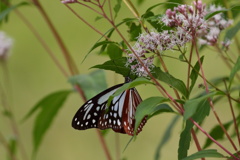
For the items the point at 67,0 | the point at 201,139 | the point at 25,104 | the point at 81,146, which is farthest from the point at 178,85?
the point at 25,104

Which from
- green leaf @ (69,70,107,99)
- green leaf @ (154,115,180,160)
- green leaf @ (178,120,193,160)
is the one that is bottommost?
green leaf @ (178,120,193,160)

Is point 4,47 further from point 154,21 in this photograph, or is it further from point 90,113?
point 154,21

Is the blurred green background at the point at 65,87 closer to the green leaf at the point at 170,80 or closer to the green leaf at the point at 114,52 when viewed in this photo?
the green leaf at the point at 114,52

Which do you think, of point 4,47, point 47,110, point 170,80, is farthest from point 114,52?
point 4,47

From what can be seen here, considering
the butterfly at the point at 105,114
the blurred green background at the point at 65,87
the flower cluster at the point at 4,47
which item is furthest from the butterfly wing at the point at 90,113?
the blurred green background at the point at 65,87

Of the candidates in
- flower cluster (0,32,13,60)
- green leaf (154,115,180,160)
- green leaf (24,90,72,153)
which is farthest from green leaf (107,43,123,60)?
flower cluster (0,32,13,60)

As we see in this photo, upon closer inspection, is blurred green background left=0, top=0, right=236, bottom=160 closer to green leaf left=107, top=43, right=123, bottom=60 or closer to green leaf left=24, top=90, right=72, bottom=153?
green leaf left=24, top=90, right=72, bottom=153
